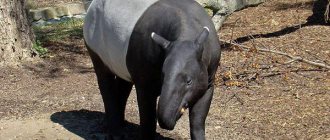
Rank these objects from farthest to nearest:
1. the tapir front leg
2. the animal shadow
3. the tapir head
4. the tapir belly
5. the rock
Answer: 1. the rock
2. the animal shadow
3. the tapir belly
4. the tapir front leg
5. the tapir head

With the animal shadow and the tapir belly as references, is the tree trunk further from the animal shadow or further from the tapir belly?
the tapir belly

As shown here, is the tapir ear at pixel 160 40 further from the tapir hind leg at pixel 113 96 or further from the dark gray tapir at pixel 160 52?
the tapir hind leg at pixel 113 96

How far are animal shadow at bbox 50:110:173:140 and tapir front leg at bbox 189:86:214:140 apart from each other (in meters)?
1.15

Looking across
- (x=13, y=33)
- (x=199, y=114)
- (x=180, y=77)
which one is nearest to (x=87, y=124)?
(x=199, y=114)

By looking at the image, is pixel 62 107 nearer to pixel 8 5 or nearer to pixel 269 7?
pixel 8 5

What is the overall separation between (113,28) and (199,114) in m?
1.10

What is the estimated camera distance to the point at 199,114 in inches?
181

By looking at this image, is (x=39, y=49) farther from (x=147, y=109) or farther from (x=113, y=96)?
(x=147, y=109)

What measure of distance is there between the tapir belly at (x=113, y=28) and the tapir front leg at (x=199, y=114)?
29.6 inches

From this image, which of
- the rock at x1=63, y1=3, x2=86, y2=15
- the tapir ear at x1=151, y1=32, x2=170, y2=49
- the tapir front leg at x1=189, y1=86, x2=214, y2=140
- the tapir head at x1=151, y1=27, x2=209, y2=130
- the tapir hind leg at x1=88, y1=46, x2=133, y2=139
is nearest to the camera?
the tapir head at x1=151, y1=27, x2=209, y2=130

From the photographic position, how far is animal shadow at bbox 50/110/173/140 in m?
6.04

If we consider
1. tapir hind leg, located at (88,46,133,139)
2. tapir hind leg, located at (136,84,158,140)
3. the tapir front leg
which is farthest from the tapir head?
tapir hind leg, located at (88,46,133,139)

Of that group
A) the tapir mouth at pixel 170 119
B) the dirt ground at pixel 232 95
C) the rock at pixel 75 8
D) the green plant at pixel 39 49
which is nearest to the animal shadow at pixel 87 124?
the dirt ground at pixel 232 95

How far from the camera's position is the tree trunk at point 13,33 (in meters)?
8.67
